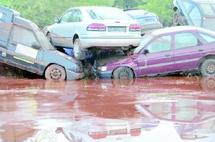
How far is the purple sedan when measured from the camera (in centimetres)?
1786

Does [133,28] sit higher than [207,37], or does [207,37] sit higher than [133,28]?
[133,28]

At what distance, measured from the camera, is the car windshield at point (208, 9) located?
72.1 ft

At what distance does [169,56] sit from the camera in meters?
17.9

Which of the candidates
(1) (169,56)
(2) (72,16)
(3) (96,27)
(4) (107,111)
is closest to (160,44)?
(1) (169,56)

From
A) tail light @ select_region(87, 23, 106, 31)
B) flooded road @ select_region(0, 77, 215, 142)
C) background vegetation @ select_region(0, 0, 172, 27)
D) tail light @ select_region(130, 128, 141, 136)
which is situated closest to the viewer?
flooded road @ select_region(0, 77, 215, 142)

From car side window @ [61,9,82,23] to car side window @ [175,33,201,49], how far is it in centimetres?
310

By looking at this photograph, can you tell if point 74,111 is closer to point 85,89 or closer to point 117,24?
point 85,89

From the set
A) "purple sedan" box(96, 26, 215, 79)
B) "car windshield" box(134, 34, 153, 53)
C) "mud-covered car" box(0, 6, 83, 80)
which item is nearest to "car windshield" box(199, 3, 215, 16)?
"purple sedan" box(96, 26, 215, 79)

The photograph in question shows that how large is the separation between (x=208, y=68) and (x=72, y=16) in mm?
Answer: 4641

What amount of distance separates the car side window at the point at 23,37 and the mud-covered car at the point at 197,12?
7055 mm

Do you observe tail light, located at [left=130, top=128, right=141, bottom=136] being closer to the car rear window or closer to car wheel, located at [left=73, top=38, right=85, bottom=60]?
car wheel, located at [left=73, top=38, right=85, bottom=60]

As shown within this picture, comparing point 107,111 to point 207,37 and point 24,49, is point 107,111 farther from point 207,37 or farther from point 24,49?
point 207,37

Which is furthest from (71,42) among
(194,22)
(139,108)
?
(139,108)

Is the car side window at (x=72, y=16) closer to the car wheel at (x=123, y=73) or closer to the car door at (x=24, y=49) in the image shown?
the car door at (x=24, y=49)
